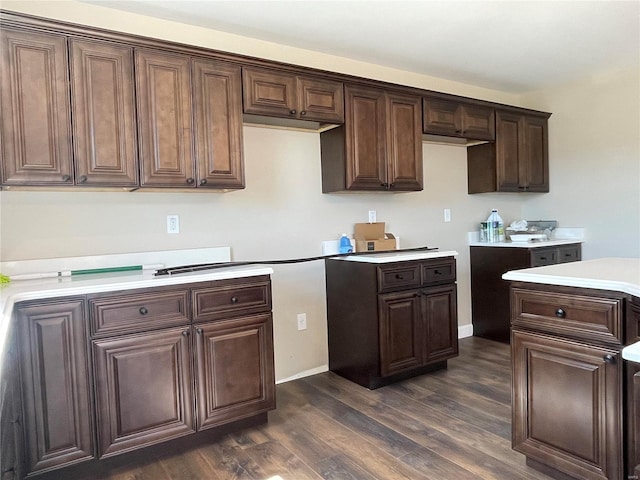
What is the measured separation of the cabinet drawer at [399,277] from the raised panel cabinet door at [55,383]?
1739mm

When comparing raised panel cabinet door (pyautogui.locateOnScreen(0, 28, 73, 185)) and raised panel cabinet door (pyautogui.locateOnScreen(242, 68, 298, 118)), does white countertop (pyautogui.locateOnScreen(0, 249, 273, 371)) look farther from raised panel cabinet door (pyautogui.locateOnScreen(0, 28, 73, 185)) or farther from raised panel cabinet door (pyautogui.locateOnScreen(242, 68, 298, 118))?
raised panel cabinet door (pyautogui.locateOnScreen(242, 68, 298, 118))

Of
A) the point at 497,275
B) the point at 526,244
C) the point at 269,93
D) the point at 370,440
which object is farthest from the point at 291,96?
the point at 497,275

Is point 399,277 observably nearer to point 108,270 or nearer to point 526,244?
point 526,244

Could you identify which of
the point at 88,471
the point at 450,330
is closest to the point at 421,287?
the point at 450,330

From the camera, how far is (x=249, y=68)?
101 inches

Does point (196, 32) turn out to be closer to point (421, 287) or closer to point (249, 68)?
point (249, 68)

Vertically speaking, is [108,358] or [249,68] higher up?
[249,68]

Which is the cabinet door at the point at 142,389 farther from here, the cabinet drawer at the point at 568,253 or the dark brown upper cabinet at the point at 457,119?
the cabinet drawer at the point at 568,253

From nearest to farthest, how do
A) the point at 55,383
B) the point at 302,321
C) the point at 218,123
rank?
the point at 55,383 < the point at 218,123 < the point at 302,321

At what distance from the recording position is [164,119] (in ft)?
7.60

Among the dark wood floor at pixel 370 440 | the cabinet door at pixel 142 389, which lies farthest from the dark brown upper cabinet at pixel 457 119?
the cabinet door at pixel 142 389

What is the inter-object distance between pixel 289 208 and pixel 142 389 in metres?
1.57

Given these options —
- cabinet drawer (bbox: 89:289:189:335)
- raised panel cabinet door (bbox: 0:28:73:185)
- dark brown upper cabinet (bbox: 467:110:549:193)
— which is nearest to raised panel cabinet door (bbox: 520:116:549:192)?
dark brown upper cabinet (bbox: 467:110:549:193)

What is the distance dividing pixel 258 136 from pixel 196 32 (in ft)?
2.45
